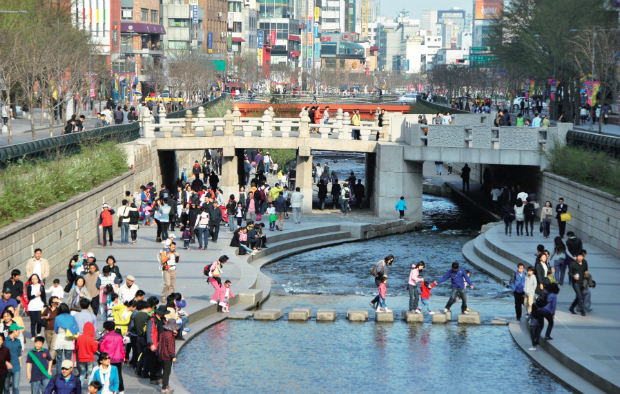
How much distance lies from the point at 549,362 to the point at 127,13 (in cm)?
9412

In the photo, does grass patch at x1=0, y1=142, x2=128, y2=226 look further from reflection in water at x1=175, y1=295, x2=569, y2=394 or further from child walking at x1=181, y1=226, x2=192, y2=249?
reflection in water at x1=175, y1=295, x2=569, y2=394

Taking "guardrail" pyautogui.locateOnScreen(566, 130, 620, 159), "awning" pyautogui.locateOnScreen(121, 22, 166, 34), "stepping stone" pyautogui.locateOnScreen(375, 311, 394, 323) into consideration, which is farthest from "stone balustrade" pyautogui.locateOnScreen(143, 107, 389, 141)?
"awning" pyautogui.locateOnScreen(121, 22, 166, 34)

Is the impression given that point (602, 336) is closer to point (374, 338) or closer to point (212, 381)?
point (374, 338)

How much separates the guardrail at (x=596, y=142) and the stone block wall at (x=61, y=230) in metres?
17.7

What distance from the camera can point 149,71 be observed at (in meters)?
96.6

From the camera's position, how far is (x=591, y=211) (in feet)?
92.8

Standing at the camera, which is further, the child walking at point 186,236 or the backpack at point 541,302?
the child walking at point 186,236

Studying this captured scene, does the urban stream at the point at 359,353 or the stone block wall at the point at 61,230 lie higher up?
the stone block wall at the point at 61,230

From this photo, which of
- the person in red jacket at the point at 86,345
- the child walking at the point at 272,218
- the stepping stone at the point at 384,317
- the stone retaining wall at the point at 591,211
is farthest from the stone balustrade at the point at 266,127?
the person in red jacket at the point at 86,345

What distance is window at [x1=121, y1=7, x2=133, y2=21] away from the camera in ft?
336

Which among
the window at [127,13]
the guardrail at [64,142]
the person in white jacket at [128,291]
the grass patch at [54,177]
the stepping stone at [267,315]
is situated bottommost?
the stepping stone at [267,315]

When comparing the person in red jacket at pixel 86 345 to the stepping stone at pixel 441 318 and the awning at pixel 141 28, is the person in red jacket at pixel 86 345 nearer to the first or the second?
the stepping stone at pixel 441 318

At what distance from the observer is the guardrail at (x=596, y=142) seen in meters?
30.0

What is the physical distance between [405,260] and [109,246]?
10.2 meters
